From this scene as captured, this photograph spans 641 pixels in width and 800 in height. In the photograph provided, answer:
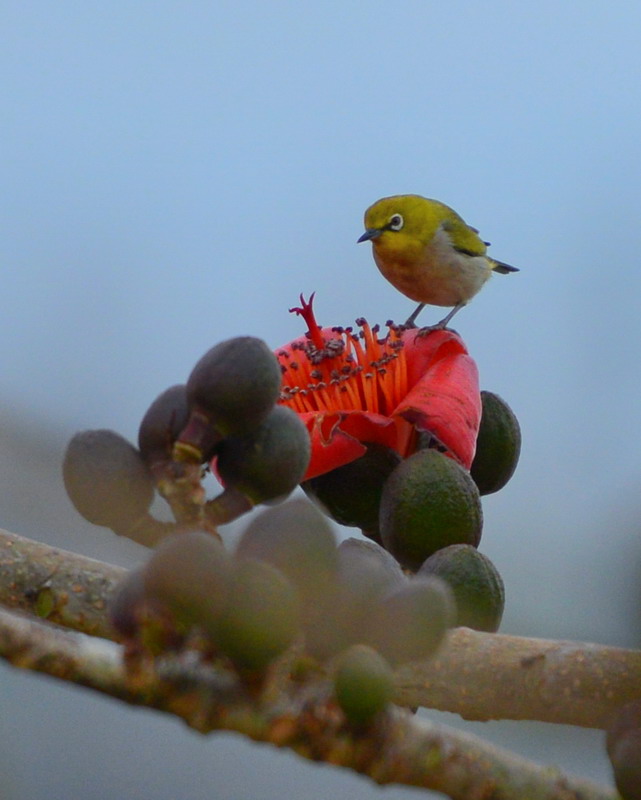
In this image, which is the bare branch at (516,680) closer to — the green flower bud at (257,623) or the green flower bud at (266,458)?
the green flower bud at (266,458)

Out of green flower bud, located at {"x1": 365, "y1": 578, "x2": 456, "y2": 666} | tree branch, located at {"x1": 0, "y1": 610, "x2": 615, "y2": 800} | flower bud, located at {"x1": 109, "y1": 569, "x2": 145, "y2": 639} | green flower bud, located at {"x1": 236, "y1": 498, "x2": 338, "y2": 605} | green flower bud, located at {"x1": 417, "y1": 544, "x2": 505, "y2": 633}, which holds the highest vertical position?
green flower bud, located at {"x1": 236, "y1": 498, "x2": 338, "y2": 605}

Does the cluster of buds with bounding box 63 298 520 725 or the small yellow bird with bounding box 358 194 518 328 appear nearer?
the cluster of buds with bounding box 63 298 520 725

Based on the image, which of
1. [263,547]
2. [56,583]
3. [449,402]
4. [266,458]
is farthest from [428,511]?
[263,547]

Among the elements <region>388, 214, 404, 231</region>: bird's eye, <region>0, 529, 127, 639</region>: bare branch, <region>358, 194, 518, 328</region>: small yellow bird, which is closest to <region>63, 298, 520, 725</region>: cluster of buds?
<region>0, 529, 127, 639</region>: bare branch

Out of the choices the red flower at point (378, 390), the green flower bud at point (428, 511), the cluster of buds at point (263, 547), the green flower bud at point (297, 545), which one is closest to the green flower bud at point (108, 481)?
the cluster of buds at point (263, 547)

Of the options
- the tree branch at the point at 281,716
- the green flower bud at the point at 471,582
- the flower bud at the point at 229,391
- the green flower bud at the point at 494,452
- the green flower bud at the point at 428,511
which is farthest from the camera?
the green flower bud at the point at 494,452

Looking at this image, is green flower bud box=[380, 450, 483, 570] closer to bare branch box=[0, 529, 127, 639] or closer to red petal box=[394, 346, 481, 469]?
red petal box=[394, 346, 481, 469]
